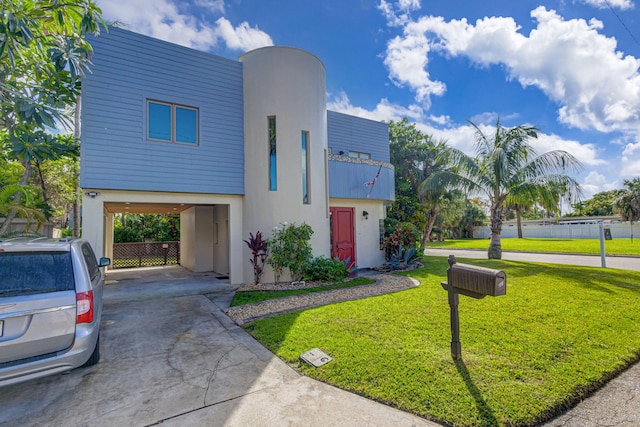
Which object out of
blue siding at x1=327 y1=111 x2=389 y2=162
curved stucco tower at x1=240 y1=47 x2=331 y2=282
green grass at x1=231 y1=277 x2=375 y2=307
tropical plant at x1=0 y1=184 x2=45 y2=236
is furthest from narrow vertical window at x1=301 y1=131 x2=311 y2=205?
tropical plant at x1=0 y1=184 x2=45 y2=236

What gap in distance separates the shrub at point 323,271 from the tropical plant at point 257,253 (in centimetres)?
141

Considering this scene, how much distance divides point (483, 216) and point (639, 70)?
32975 millimetres

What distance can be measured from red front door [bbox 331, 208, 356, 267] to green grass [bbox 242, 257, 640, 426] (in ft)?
15.2

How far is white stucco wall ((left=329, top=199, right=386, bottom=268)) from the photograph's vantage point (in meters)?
12.2

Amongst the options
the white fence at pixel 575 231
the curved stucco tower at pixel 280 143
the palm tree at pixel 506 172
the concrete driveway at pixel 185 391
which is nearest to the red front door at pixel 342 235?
the curved stucco tower at pixel 280 143

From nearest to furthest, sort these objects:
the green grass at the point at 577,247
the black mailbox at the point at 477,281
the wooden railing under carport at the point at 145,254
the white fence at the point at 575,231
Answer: the black mailbox at the point at 477,281 → the wooden railing under carport at the point at 145,254 → the green grass at the point at 577,247 → the white fence at the point at 575,231

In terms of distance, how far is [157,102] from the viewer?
8.55m

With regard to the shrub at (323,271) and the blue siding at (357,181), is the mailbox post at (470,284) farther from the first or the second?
the blue siding at (357,181)

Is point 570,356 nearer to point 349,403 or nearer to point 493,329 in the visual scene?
point 493,329

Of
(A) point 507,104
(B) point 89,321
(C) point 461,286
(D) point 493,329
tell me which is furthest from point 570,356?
(A) point 507,104

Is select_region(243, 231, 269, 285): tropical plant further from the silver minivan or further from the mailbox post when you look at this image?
the mailbox post

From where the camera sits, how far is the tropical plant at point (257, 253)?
887 centimetres

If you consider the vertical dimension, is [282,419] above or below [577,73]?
below

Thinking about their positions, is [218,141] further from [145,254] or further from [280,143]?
[145,254]
